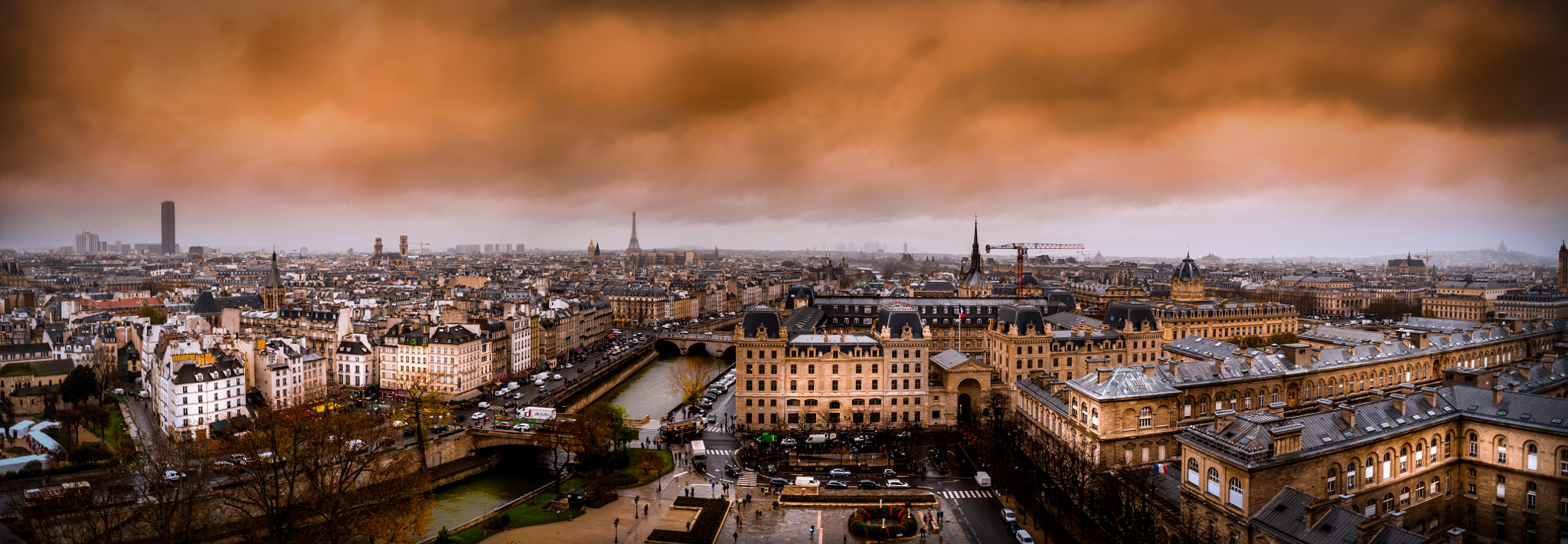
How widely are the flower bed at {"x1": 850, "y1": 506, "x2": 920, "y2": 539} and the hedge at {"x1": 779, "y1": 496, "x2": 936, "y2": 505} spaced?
2.10m

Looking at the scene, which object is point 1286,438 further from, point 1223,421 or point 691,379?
point 691,379

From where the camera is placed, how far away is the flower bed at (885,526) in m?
42.0

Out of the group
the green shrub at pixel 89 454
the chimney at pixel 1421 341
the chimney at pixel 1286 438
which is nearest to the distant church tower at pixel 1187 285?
the chimney at pixel 1421 341

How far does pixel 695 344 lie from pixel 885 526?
76.1m

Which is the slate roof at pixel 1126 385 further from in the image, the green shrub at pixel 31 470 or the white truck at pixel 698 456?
the green shrub at pixel 31 470

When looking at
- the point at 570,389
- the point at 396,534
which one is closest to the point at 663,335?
the point at 570,389

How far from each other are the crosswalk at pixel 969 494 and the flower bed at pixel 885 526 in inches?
Answer: 187

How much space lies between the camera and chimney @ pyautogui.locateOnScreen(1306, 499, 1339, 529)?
31297 mm

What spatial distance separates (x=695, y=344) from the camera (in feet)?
382

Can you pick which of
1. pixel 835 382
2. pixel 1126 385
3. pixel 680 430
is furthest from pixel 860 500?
pixel 680 430

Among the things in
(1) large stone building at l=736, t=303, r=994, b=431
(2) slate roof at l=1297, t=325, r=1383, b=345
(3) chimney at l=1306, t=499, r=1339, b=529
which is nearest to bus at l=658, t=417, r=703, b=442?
(1) large stone building at l=736, t=303, r=994, b=431

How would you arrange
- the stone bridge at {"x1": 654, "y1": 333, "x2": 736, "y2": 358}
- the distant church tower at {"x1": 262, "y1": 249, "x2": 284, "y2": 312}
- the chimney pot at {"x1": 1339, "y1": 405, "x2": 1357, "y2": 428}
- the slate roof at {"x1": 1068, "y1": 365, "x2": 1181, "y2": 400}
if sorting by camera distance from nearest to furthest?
the chimney pot at {"x1": 1339, "y1": 405, "x2": 1357, "y2": 428}, the slate roof at {"x1": 1068, "y1": 365, "x2": 1181, "y2": 400}, the stone bridge at {"x1": 654, "y1": 333, "x2": 736, "y2": 358}, the distant church tower at {"x1": 262, "y1": 249, "x2": 284, "y2": 312}

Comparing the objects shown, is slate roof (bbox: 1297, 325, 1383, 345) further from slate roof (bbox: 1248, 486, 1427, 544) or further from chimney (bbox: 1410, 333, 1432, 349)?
slate roof (bbox: 1248, 486, 1427, 544)

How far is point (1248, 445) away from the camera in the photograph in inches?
1364
